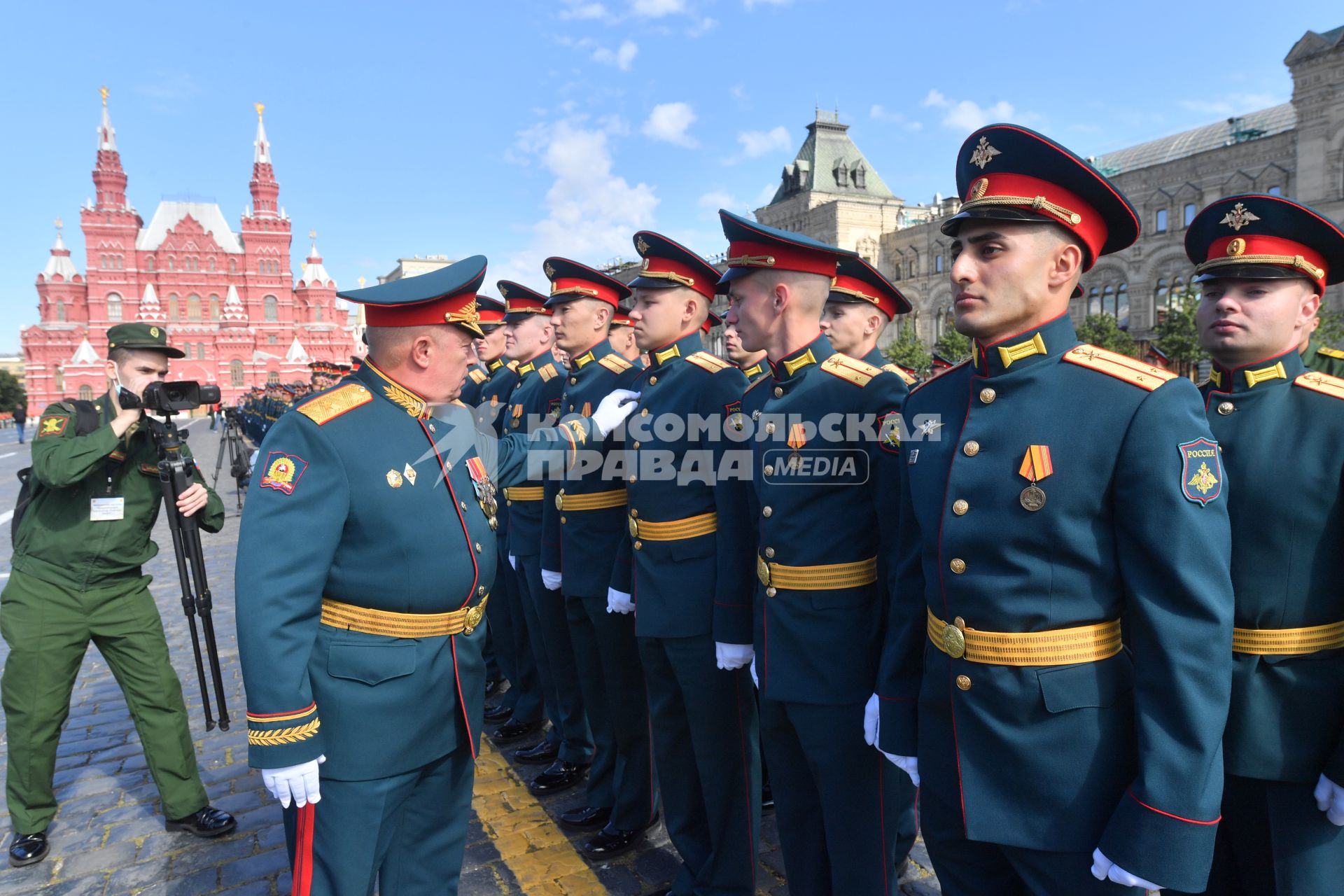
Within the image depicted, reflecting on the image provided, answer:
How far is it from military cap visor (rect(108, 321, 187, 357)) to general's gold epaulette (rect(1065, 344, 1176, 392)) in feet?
12.3

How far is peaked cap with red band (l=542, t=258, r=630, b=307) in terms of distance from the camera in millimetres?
4578

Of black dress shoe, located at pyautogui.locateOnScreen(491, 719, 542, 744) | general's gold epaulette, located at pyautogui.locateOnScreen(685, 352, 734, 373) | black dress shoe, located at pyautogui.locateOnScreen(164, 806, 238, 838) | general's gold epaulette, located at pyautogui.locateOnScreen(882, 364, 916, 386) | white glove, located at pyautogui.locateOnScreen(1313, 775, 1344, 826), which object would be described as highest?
general's gold epaulette, located at pyautogui.locateOnScreen(685, 352, 734, 373)

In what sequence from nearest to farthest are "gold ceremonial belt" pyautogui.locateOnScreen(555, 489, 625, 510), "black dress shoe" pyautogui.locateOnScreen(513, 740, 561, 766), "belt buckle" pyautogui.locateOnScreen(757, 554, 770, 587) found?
1. "belt buckle" pyautogui.locateOnScreen(757, 554, 770, 587)
2. "gold ceremonial belt" pyautogui.locateOnScreen(555, 489, 625, 510)
3. "black dress shoe" pyautogui.locateOnScreen(513, 740, 561, 766)

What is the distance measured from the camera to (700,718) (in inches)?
130

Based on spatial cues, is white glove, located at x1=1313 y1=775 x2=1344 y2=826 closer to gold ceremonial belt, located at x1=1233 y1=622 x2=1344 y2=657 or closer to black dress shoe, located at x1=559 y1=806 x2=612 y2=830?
gold ceremonial belt, located at x1=1233 y1=622 x2=1344 y2=657

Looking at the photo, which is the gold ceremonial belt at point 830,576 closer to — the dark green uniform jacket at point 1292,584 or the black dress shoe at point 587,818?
the dark green uniform jacket at point 1292,584

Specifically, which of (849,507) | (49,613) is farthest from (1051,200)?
(49,613)

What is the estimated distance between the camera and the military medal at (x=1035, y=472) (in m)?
1.89

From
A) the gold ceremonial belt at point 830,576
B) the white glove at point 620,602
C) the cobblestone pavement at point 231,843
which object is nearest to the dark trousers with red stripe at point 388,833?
the cobblestone pavement at point 231,843

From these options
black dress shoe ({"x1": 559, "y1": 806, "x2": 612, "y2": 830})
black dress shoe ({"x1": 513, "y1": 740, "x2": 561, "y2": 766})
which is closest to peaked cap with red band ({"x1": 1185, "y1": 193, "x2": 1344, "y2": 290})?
black dress shoe ({"x1": 559, "y1": 806, "x2": 612, "y2": 830})

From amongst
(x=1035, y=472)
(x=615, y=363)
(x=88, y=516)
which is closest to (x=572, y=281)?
(x=615, y=363)

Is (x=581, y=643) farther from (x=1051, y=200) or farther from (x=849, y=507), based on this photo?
(x=1051, y=200)

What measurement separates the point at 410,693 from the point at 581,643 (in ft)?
6.07

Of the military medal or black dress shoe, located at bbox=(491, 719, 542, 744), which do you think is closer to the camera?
the military medal
